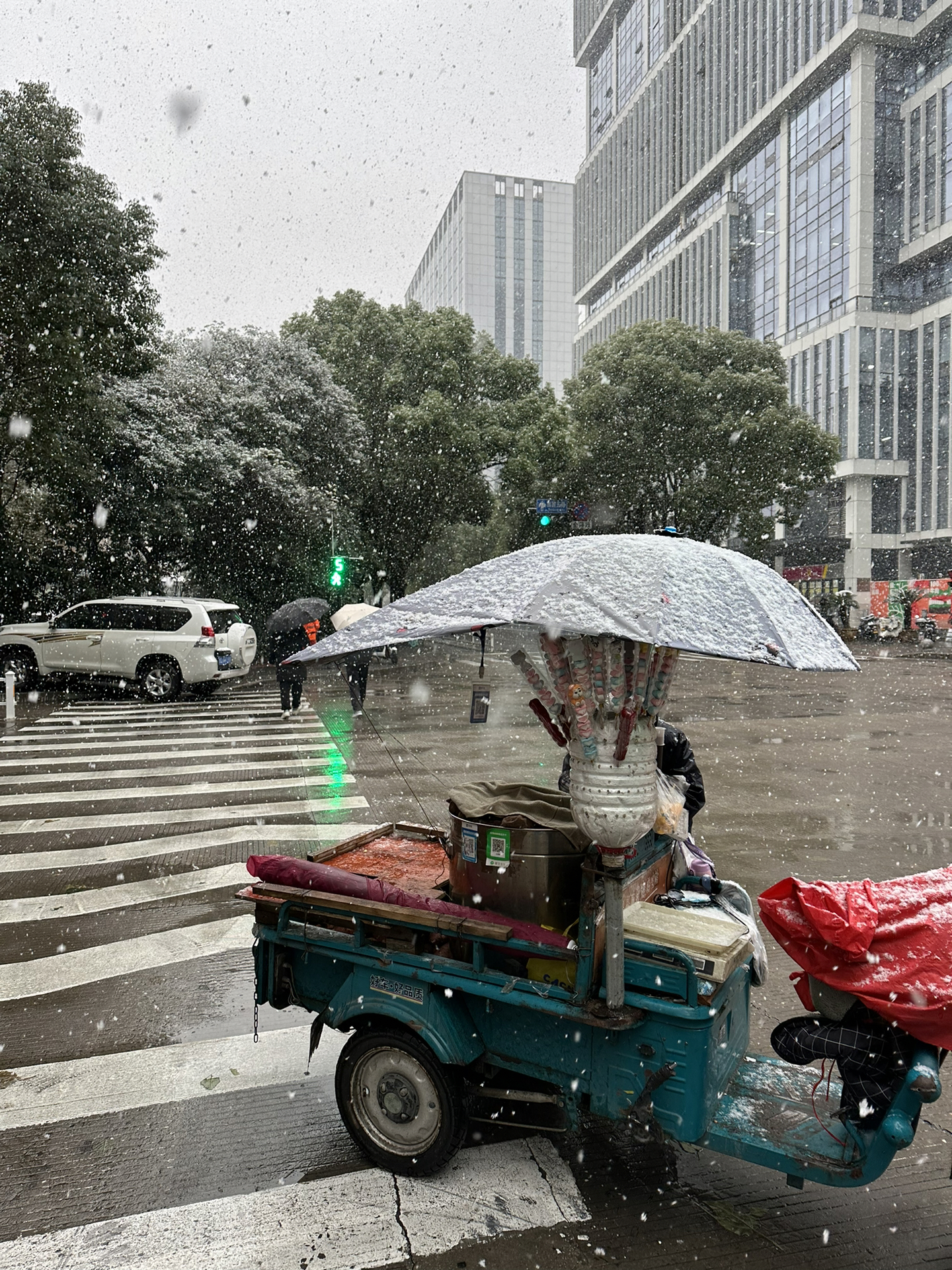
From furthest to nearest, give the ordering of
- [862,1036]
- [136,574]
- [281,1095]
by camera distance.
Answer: [136,574] → [281,1095] → [862,1036]

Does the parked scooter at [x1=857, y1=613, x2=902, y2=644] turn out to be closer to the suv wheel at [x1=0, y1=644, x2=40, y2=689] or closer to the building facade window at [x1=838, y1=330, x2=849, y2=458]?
the building facade window at [x1=838, y1=330, x2=849, y2=458]

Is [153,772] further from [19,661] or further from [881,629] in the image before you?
[881,629]

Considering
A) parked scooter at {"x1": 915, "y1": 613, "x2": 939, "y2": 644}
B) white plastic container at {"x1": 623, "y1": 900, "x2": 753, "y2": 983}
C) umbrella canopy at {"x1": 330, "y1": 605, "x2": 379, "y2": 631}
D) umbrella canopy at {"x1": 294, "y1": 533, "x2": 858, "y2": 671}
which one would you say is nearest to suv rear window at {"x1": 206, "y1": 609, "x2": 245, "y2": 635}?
umbrella canopy at {"x1": 330, "y1": 605, "x2": 379, "y2": 631}

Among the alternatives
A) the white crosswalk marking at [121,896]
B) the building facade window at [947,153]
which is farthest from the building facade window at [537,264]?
the white crosswalk marking at [121,896]

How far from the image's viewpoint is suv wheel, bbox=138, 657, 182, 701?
17.1 meters

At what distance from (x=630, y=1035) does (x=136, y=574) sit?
2166 cm

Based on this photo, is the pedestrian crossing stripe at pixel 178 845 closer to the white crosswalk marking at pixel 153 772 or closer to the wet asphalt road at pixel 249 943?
the wet asphalt road at pixel 249 943

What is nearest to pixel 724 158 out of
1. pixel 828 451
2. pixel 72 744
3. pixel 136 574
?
pixel 828 451

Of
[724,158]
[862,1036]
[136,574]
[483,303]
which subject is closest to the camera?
[862,1036]

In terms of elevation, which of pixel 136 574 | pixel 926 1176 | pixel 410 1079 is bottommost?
pixel 926 1176

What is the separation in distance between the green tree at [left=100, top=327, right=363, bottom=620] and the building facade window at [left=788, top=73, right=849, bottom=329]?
41556 mm

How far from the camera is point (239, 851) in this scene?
7488 mm

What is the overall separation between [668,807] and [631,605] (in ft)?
3.95

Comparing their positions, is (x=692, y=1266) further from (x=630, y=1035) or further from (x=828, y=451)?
(x=828, y=451)
